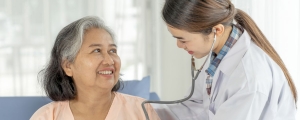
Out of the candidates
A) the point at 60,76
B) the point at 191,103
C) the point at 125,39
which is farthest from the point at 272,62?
the point at 125,39

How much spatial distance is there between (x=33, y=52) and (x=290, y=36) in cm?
169

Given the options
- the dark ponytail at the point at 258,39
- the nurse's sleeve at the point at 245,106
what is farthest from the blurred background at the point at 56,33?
the nurse's sleeve at the point at 245,106

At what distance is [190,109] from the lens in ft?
6.73

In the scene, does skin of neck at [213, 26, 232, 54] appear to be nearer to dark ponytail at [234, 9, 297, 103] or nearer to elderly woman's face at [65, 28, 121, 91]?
dark ponytail at [234, 9, 297, 103]

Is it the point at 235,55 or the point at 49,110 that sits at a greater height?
the point at 235,55

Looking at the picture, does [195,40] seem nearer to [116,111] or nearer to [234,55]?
[234,55]

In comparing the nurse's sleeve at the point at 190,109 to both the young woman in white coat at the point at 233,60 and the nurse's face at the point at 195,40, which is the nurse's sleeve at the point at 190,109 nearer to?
the young woman in white coat at the point at 233,60

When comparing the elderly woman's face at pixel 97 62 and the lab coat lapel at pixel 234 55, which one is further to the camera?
the elderly woman's face at pixel 97 62

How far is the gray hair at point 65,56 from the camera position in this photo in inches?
79.8

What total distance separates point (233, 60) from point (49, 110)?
0.96 meters

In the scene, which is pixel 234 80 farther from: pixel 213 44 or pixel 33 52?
pixel 33 52

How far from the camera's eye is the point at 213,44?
5.23ft

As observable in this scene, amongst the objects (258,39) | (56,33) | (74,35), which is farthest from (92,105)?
(56,33)

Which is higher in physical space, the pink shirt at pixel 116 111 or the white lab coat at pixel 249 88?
the white lab coat at pixel 249 88
